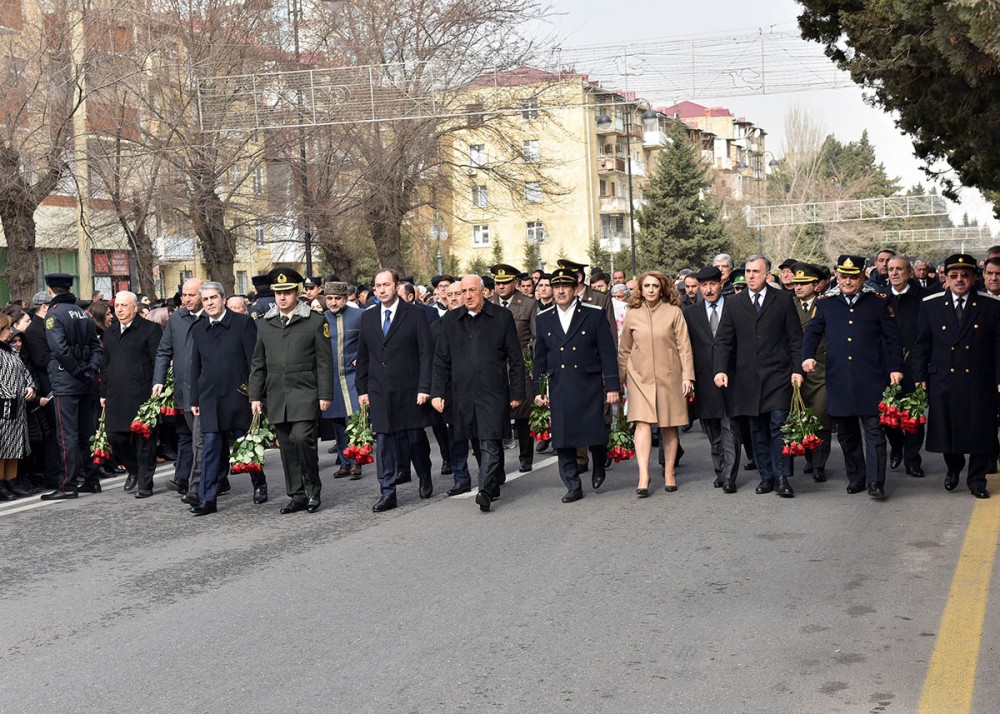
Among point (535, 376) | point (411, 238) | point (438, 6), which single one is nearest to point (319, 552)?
point (535, 376)

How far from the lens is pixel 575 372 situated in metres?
11.4

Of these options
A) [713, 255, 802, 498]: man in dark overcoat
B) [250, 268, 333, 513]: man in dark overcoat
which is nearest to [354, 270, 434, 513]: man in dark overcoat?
[250, 268, 333, 513]: man in dark overcoat

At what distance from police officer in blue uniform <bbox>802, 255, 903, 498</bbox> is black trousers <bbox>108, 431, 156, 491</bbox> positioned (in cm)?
614

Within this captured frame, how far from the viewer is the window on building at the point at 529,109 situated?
3034cm

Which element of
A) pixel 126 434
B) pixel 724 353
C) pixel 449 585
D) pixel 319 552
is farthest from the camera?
pixel 126 434

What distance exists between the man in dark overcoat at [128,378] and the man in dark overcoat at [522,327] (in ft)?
11.3

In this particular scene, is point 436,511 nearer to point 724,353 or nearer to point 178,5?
point 724,353

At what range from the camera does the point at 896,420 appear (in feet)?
35.1

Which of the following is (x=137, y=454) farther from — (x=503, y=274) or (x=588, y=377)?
(x=588, y=377)

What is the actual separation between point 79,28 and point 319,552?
1987 centimetres

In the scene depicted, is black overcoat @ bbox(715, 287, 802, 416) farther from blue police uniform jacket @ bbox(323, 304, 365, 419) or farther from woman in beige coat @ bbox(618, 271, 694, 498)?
blue police uniform jacket @ bbox(323, 304, 365, 419)

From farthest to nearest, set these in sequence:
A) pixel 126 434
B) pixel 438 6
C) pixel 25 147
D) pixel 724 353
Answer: pixel 438 6
pixel 25 147
pixel 126 434
pixel 724 353

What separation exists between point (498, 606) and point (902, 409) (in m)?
4.82

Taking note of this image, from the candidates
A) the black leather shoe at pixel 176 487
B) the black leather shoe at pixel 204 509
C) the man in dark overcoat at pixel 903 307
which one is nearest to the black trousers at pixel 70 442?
the black leather shoe at pixel 176 487
